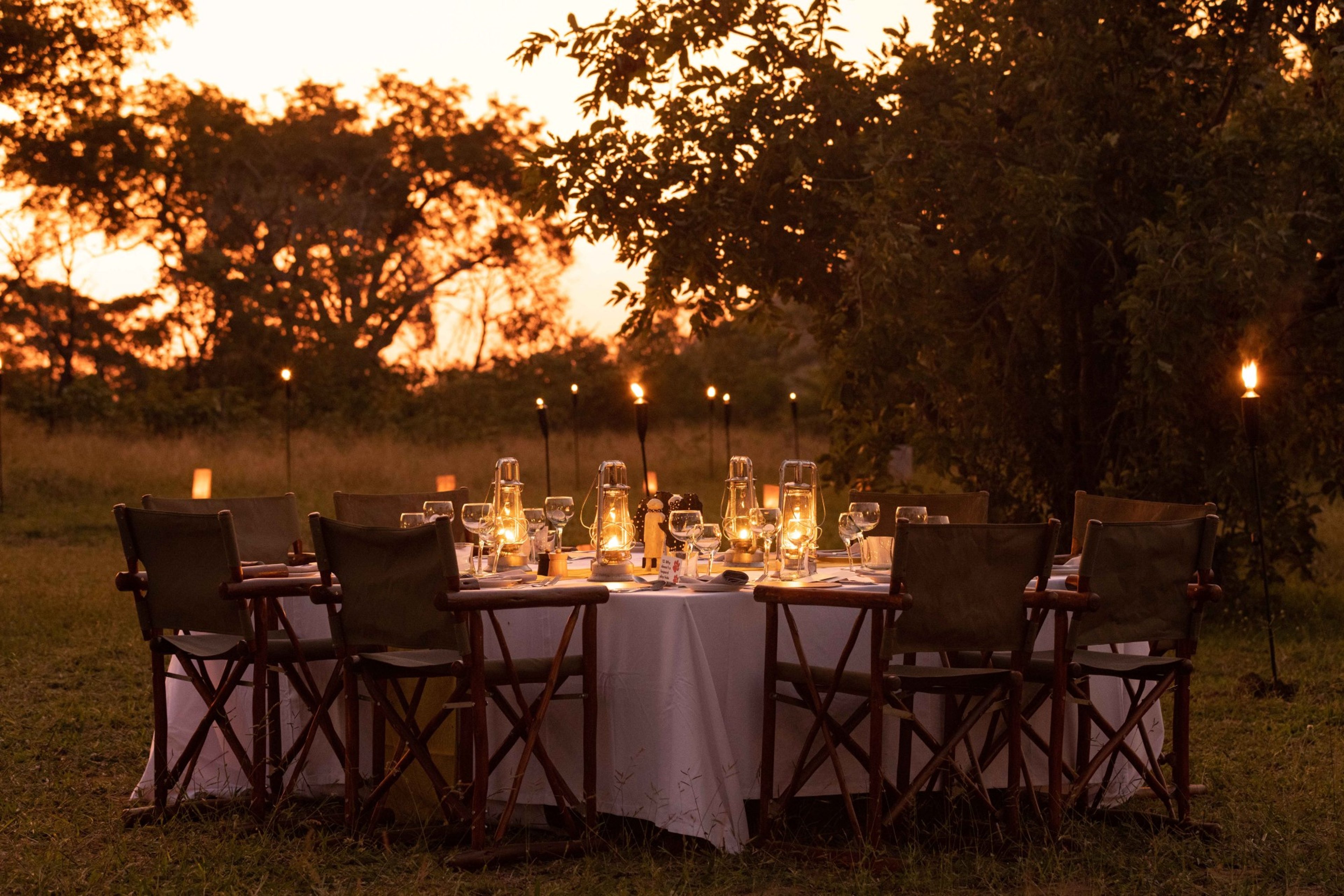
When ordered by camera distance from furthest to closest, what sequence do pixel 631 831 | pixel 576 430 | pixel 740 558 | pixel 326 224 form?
1. pixel 326 224
2. pixel 576 430
3. pixel 740 558
4. pixel 631 831

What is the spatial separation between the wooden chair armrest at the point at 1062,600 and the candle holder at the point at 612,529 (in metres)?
1.23

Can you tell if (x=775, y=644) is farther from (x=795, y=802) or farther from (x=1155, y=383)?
(x=1155, y=383)

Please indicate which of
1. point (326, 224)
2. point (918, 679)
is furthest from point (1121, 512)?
point (326, 224)

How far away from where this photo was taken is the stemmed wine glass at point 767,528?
462cm

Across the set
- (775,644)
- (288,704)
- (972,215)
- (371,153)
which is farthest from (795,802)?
(371,153)

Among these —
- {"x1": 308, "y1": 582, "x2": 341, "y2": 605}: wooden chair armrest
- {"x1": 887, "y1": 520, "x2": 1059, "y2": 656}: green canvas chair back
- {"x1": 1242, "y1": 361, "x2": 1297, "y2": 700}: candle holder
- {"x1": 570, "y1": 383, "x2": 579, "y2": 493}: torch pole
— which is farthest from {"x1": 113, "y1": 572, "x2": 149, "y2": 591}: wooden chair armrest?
{"x1": 570, "y1": 383, "x2": 579, "y2": 493}: torch pole

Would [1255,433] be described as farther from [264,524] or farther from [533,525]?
[264,524]

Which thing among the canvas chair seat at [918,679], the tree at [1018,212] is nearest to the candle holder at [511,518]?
the canvas chair seat at [918,679]

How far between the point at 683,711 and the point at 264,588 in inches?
51.6

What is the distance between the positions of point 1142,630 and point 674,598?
139cm

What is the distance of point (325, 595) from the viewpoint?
4191 millimetres

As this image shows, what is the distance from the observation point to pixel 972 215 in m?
8.52

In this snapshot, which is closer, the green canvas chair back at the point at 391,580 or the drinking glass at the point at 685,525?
the green canvas chair back at the point at 391,580

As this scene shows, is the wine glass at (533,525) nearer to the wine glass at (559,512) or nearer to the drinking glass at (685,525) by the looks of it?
the wine glass at (559,512)
